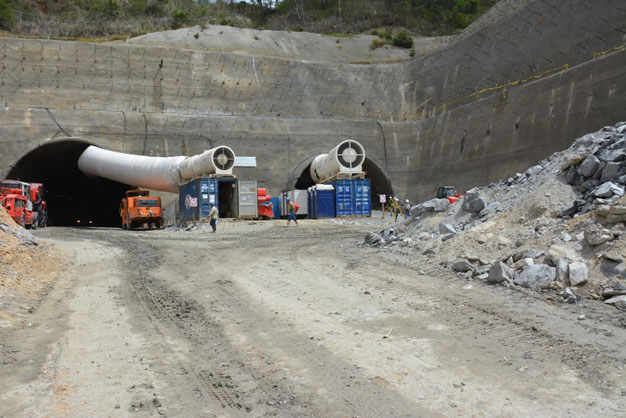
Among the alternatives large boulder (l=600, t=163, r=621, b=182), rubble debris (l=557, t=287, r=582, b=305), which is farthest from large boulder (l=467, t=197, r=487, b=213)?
rubble debris (l=557, t=287, r=582, b=305)

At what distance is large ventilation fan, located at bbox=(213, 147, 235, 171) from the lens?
27.1 meters

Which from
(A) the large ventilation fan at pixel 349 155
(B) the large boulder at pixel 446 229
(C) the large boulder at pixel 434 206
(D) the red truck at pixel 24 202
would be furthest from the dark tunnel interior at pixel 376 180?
(B) the large boulder at pixel 446 229

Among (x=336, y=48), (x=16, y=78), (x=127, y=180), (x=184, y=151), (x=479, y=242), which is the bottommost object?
(x=479, y=242)

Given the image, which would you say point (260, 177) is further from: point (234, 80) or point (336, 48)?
point (336, 48)

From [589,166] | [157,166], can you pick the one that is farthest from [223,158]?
[589,166]

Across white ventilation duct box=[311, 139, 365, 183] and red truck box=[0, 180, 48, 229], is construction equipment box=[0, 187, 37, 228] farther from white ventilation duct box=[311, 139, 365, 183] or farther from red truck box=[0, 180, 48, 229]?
white ventilation duct box=[311, 139, 365, 183]

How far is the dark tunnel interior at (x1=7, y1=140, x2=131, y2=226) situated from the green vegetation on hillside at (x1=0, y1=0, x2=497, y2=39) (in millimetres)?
14896

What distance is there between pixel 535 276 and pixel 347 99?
3626 centimetres

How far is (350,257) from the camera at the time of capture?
41.7 feet

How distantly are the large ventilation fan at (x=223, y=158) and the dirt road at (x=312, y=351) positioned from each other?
17.2 metres

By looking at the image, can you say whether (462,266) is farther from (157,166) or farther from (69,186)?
(69,186)

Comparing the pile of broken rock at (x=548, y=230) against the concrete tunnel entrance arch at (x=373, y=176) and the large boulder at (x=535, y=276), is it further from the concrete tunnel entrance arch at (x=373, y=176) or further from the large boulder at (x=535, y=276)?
the concrete tunnel entrance arch at (x=373, y=176)

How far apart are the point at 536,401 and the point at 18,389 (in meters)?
4.79

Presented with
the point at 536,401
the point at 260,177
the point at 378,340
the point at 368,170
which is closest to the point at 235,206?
the point at 260,177
